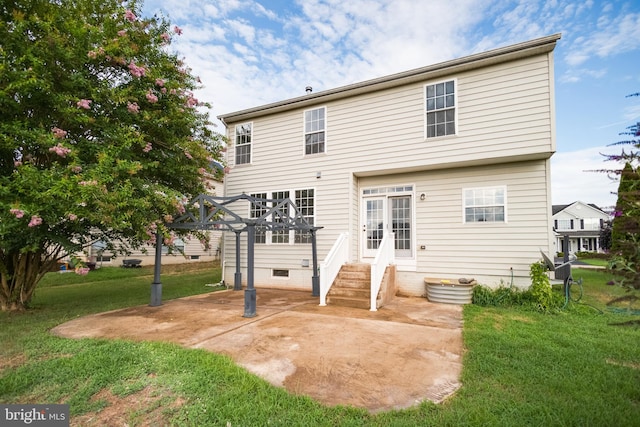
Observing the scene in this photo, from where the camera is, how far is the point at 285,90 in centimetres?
1367

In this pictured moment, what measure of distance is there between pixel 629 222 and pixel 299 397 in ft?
9.84

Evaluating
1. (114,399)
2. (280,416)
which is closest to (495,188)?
(280,416)

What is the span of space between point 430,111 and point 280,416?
7.82m

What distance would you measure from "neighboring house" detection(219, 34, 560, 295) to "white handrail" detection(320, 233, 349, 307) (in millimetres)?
219

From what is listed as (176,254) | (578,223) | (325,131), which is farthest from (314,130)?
(578,223)

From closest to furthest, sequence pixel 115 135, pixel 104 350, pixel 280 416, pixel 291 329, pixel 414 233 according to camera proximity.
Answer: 1. pixel 280 416
2. pixel 104 350
3. pixel 291 329
4. pixel 115 135
5. pixel 414 233

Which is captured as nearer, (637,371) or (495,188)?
(637,371)

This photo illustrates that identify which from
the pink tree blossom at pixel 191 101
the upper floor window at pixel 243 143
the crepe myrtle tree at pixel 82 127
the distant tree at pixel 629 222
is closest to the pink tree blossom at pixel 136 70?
the crepe myrtle tree at pixel 82 127

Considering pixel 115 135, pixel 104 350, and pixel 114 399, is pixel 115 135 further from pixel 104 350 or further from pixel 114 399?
pixel 114 399

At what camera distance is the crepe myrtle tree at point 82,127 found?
4.93m

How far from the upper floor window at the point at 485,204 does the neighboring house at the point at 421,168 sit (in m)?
0.02

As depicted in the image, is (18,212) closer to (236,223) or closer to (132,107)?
(132,107)

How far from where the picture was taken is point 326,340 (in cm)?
459

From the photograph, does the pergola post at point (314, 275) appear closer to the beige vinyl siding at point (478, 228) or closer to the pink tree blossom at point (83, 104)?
the beige vinyl siding at point (478, 228)
